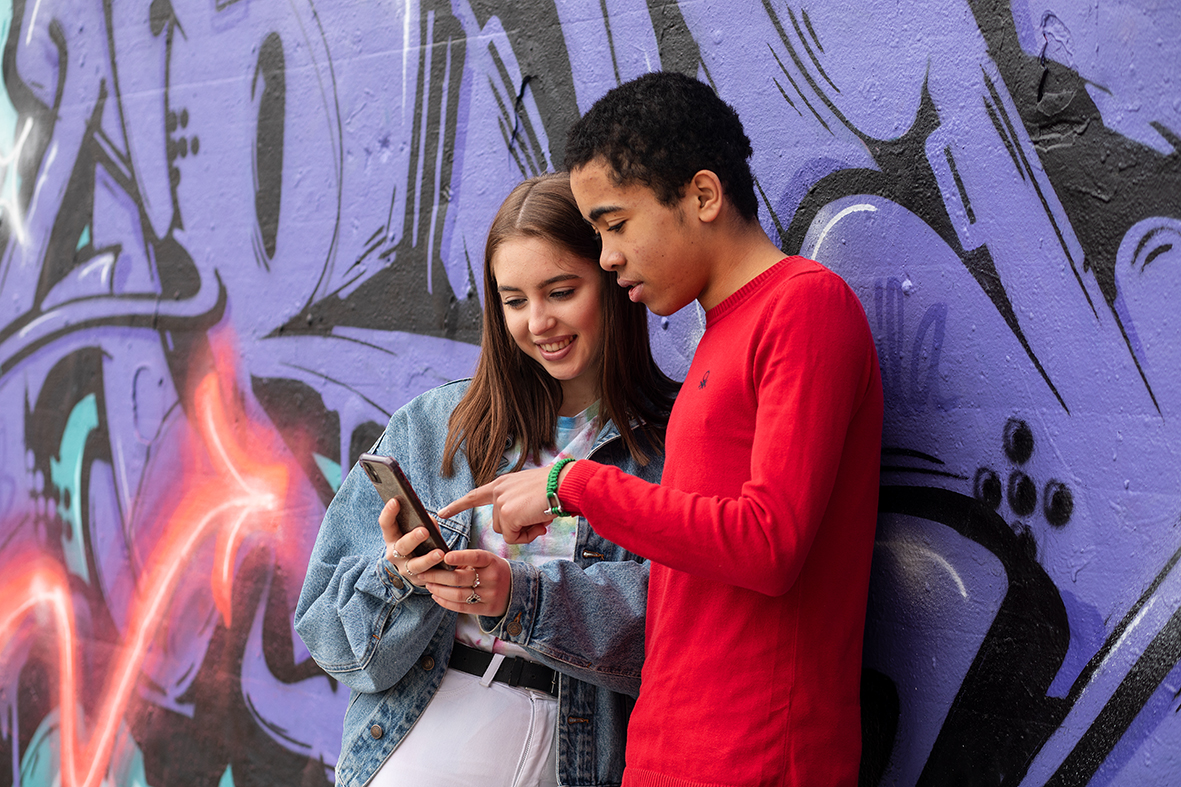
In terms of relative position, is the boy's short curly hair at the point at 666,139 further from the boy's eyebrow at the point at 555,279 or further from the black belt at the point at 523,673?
the black belt at the point at 523,673

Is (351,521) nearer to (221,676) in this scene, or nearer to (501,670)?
(501,670)

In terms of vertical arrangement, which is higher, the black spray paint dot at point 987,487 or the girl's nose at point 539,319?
the black spray paint dot at point 987,487

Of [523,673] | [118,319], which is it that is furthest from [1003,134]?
[118,319]

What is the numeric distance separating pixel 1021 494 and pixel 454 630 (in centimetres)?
116

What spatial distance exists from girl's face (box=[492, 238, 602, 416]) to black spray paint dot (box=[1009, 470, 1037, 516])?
2.81 ft

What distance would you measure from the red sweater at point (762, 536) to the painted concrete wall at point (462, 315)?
393mm

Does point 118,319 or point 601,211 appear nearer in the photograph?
point 601,211

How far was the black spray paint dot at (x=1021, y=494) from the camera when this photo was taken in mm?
1805

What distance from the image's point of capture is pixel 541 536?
204 centimetres

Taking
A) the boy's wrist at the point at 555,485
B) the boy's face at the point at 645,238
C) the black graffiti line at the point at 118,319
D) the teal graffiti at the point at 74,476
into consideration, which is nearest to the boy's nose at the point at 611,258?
the boy's face at the point at 645,238

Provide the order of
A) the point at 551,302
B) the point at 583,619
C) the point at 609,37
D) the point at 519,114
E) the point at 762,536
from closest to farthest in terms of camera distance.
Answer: the point at 762,536, the point at 583,619, the point at 551,302, the point at 609,37, the point at 519,114

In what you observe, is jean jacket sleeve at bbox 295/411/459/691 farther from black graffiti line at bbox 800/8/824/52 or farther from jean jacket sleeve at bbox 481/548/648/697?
black graffiti line at bbox 800/8/824/52

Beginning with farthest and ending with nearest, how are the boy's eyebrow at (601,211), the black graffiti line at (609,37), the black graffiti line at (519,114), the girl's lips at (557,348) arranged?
1. the black graffiti line at (519,114)
2. the black graffiti line at (609,37)
3. the girl's lips at (557,348)
4. the boy's eyebrow at (601,211)

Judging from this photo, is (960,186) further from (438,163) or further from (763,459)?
(438,163)
